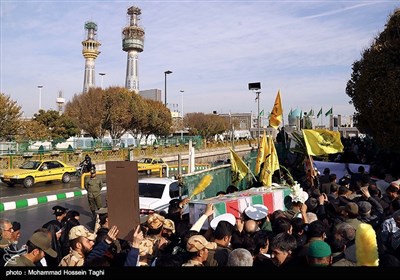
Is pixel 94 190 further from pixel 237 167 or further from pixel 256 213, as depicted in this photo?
pixel 256 213

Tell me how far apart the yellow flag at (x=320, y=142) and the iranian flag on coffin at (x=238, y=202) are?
259 centimetres

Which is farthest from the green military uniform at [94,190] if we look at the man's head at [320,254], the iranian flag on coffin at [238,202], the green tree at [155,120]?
the green tree at [155,120]

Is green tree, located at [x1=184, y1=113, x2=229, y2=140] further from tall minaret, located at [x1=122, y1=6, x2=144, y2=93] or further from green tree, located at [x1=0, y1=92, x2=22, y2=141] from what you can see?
green tree, located at [x1=0, y1=92, x2=22, y2=141]

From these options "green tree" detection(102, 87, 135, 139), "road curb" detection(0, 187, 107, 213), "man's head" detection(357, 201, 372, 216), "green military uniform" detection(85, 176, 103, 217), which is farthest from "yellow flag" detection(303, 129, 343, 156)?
"green tree" detection(102, 87, 135, 139)

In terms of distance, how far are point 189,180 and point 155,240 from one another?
4.68 meters

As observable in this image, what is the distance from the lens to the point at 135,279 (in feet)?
7.82

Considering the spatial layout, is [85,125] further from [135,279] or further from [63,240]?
[135,279]

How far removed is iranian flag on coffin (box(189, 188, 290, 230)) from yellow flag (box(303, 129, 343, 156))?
2.59 m

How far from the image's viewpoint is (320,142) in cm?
1019

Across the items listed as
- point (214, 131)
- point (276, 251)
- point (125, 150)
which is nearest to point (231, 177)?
point (276, 251)

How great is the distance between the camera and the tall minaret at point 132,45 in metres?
85.2

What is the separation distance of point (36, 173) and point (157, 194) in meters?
11.5

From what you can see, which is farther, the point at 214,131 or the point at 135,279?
the point at 214,131

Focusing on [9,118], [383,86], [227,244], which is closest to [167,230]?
[227,244]
